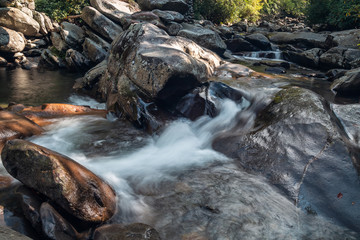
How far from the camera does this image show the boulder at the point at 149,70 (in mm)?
5510

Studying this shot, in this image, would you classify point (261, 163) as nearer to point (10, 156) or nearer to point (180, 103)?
point (180, 103)

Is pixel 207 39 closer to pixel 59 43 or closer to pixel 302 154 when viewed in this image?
pixel 59 43

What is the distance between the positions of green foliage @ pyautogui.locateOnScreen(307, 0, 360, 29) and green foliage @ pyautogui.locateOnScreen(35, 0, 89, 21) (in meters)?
15.3

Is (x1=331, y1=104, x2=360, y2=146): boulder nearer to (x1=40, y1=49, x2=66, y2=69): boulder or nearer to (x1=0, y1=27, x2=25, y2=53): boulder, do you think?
(x1=40, y1=49, x2=66, y2=69): boulder

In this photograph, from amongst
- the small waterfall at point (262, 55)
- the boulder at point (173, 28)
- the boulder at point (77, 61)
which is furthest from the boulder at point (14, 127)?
the small waterfall at point (262, 55)

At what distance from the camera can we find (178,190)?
362 cm

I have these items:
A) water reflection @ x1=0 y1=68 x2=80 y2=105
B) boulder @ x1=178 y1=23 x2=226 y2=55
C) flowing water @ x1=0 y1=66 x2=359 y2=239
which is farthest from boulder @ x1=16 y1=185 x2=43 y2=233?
boulder @ x1=178 y1=23 x2=226 y2=55

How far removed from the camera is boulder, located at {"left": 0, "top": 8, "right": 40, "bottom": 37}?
14.4 metres

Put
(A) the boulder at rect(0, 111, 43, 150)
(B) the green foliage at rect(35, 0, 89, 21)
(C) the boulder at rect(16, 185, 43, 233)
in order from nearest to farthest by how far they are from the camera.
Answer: (C) the boulder at rect(16, 185, 43, 233) → (A) the boulder at rect(0, 111, 43, 150) → (B) the green foliage at rect(35, 0, 89, 21)

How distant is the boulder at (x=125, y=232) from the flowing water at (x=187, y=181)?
28 centimetres

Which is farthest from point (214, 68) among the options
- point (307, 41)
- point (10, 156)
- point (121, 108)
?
point (307, 41)

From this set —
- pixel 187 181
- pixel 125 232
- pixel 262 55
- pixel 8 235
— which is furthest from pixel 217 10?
pixel 8 235

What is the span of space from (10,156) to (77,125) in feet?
11.0

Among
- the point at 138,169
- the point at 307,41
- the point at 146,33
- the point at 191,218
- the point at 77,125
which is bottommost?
the point at 77,125
